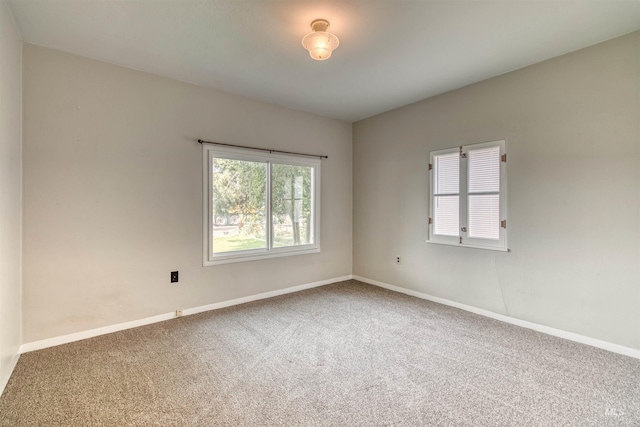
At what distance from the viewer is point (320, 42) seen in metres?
2.17

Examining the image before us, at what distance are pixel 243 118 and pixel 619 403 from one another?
4.21 metres

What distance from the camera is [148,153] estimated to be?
314cm

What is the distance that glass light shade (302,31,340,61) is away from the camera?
7.06 ft

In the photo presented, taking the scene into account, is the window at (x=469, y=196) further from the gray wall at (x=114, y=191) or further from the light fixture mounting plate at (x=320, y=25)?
the gray wall at (x=114, y=191)

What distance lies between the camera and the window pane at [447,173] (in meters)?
3.62

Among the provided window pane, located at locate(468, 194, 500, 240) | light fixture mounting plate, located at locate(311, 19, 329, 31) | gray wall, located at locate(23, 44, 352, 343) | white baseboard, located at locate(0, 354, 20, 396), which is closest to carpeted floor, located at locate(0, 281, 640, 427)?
white baseboard, located at locate(0, 354, 20, 396)

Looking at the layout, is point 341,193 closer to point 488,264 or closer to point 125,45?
point 488,264

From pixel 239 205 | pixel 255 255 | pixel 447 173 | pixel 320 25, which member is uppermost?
pixel 320 25

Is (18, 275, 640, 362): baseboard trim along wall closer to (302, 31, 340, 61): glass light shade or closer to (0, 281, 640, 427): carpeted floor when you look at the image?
(0, 281, 640, 427): carpeted floor

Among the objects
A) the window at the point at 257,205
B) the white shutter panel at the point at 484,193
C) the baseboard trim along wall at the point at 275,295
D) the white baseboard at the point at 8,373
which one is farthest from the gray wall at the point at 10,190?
the white shutter panel at the point at 484,193

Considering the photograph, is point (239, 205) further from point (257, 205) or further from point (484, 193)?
point (484, 193)

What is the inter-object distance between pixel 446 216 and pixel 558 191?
1.15 m

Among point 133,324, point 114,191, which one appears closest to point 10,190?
point 114,191

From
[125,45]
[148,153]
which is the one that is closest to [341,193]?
[148,153]
